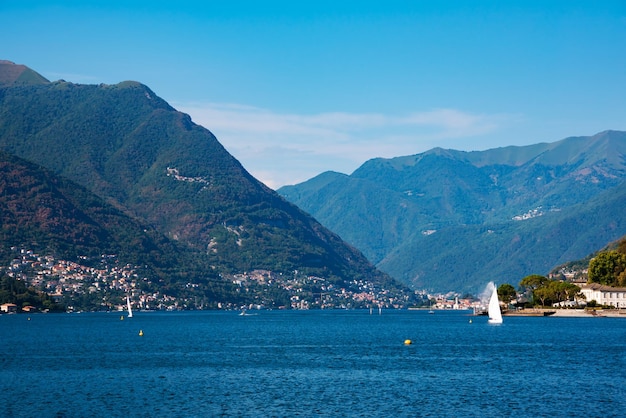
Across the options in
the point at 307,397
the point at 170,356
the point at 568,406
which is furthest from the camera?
the point at 170,356

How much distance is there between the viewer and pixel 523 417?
56781mm

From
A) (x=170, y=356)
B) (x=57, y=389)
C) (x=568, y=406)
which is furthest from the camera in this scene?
(x=170, y=356)

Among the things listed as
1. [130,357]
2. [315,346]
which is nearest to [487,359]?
[315,346]

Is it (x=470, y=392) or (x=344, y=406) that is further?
(x=470, y=392)

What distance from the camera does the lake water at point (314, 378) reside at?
6088 cm

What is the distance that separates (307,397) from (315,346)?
53.0 metres

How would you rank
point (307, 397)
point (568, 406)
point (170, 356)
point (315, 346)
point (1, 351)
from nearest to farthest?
point (568, 406)
point (307, 397)
point (170, 356)
point (1, 351)
point (315, 346)

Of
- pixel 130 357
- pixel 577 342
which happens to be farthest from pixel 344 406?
pixel 577 342

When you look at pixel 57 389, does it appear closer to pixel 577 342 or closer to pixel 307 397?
pixel 307 397

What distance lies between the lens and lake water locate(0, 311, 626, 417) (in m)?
60.9

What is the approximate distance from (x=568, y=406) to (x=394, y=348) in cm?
5472

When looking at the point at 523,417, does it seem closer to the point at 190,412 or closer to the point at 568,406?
the point at 568,406

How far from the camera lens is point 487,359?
3752 inches

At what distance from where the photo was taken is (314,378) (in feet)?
257
